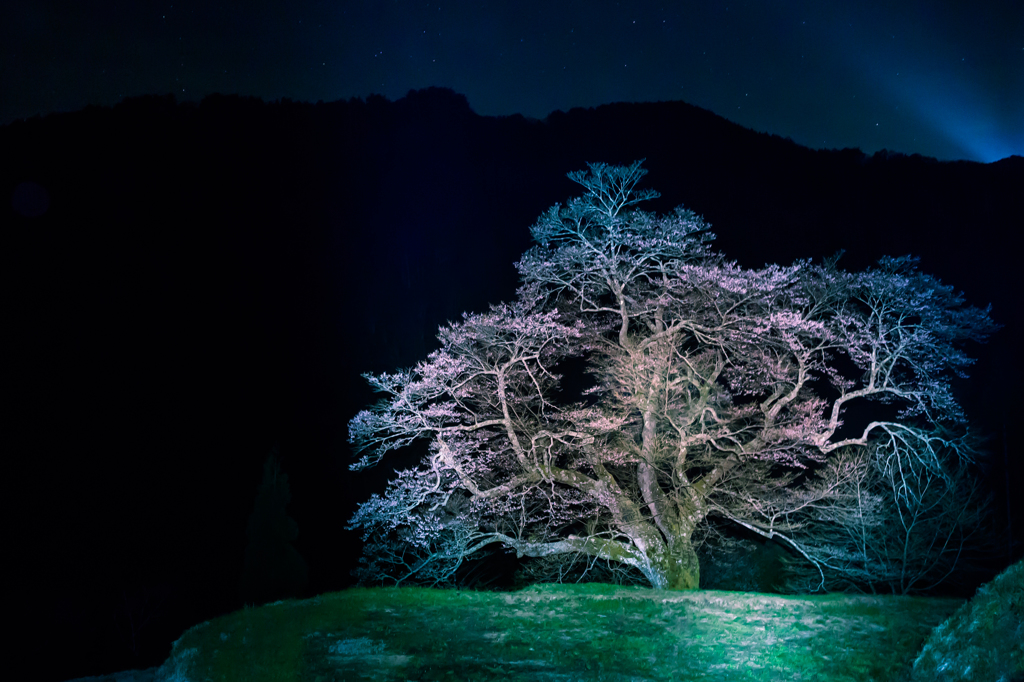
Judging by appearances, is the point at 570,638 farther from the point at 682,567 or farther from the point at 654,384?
the point at 682,567

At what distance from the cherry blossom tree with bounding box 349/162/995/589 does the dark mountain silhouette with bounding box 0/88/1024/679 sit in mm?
13520

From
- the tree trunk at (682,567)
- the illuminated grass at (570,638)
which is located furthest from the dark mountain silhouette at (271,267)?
the illuminated grass at (570,638)

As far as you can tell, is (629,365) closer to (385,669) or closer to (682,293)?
(682,293)

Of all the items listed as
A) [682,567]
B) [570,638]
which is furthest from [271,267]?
[570,638]

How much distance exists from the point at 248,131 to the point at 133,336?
17.6 metres

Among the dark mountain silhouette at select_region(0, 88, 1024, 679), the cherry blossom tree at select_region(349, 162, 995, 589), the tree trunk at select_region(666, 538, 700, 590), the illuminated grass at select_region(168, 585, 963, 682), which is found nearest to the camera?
the illuminated grass at select_region(168, 585, 963, 682)

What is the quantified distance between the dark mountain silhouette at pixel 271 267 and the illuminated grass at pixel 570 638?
687 inches

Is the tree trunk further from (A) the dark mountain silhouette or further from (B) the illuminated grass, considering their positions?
(A) the dark mountain silhouette

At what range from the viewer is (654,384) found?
11.7 metres

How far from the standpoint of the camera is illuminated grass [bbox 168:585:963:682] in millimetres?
5867

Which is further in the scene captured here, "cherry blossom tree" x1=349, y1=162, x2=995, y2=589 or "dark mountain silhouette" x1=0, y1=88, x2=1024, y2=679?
"dark mountain silhouette" x1=0, y1=88, x2=1024, y2=679

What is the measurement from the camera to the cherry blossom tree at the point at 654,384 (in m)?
11.5

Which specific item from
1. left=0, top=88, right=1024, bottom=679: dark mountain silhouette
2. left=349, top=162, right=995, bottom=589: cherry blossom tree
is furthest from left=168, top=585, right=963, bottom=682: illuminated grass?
left=0, top=88, right=1024, bottom=679: dark mountain silhouette

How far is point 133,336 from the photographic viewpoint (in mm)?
35000
